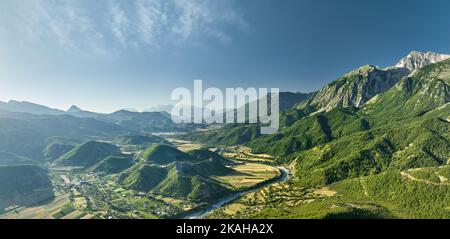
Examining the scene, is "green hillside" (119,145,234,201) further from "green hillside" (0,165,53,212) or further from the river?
"green hillside" (0,165,53,212)

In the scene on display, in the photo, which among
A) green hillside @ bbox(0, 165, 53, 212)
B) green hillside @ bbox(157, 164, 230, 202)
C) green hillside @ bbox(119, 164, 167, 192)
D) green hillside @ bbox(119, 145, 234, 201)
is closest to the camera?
green hillside @ bbox(157, 164, 230, 202)

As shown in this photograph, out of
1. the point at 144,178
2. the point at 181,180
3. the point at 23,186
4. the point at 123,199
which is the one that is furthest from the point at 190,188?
the point at 23,186

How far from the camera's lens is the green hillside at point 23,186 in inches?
5979

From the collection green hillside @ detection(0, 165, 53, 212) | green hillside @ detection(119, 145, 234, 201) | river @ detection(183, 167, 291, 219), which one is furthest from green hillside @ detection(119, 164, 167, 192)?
river @ detection(183, 167, 291, 219)

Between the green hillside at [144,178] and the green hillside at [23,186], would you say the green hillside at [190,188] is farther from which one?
the green hillside at [23,186]

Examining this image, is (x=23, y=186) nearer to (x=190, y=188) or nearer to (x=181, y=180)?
(x=181, y=180)

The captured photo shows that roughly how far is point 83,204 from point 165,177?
45433mm

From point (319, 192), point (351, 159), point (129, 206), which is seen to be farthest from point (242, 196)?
point (351, 159)

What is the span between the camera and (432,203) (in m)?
104

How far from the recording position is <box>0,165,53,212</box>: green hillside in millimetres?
151875

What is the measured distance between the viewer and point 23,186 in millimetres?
170500

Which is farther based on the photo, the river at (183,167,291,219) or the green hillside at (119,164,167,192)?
the green hillside at (119,164,167,192)
